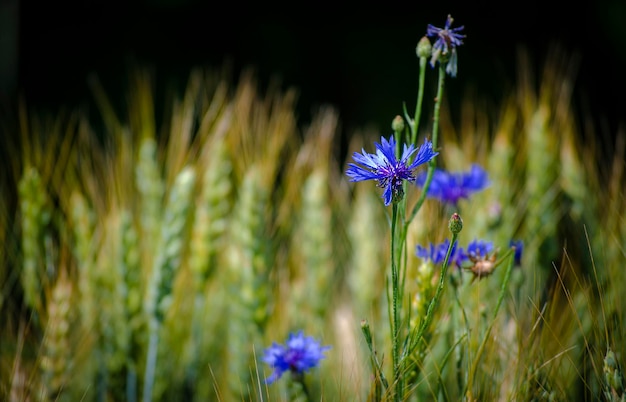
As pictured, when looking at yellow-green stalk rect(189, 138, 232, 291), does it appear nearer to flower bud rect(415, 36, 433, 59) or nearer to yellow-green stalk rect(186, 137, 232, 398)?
yellow-green stalk rect(186, 137, 232, 398)

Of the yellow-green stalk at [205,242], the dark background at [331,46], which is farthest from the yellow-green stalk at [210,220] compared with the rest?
the dark background at [331,46]

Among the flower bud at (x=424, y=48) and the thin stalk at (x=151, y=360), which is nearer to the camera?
the flower bud at (x=424, y=48)

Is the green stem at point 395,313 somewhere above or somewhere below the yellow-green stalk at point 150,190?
below

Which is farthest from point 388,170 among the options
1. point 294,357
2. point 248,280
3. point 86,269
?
point 86,269

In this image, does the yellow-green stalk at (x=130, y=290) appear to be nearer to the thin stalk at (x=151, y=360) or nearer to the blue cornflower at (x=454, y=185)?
the thin stalk at (x=151, y=360)

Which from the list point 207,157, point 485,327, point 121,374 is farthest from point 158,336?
point 485,327
